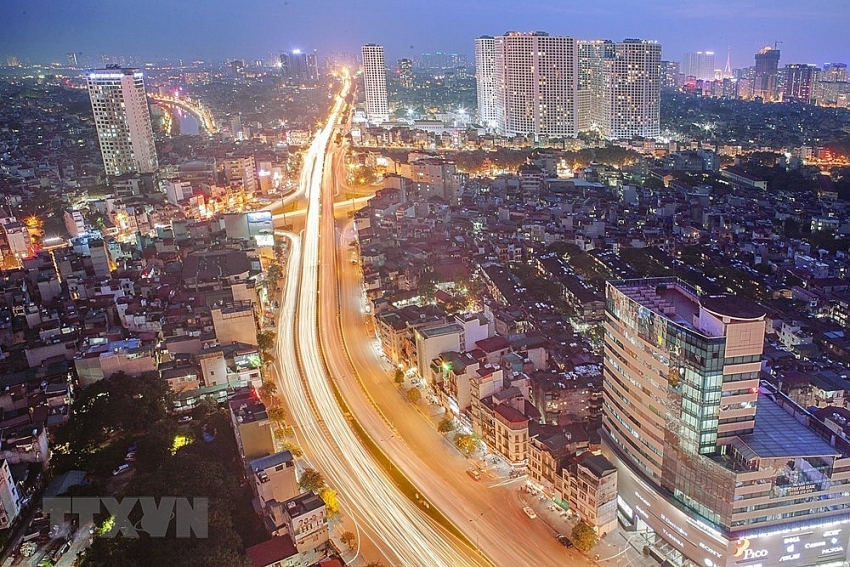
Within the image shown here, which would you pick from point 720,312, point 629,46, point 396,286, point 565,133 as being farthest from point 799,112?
point 720,312

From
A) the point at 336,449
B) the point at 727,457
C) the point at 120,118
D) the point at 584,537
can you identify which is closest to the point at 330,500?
the point at 336,449

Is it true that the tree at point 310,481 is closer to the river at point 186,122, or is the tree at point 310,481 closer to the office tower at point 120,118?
the office tower at point 120,118

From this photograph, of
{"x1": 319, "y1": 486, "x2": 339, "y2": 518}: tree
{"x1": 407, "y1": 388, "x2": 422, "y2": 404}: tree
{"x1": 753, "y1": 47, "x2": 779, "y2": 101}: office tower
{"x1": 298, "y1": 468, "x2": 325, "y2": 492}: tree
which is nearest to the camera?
{"x1": 319, "y1": 486, "x2": 339, "y2": 518}: tree

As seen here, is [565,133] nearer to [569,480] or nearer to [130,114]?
[130,114]

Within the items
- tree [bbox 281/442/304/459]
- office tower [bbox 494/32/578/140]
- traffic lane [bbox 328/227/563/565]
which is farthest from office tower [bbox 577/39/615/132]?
tree [bbox 281/442/304/459]

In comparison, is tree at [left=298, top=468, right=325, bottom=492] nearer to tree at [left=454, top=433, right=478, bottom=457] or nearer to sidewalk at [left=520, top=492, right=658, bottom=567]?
tree at [left=454, top=433, right=478, bottom=457]

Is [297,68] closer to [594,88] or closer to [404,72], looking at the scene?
[404,72]

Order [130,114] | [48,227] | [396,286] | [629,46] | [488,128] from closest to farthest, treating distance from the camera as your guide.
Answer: [396,286]
[48,227]
[130,114]
[629,46]
[488,128]
